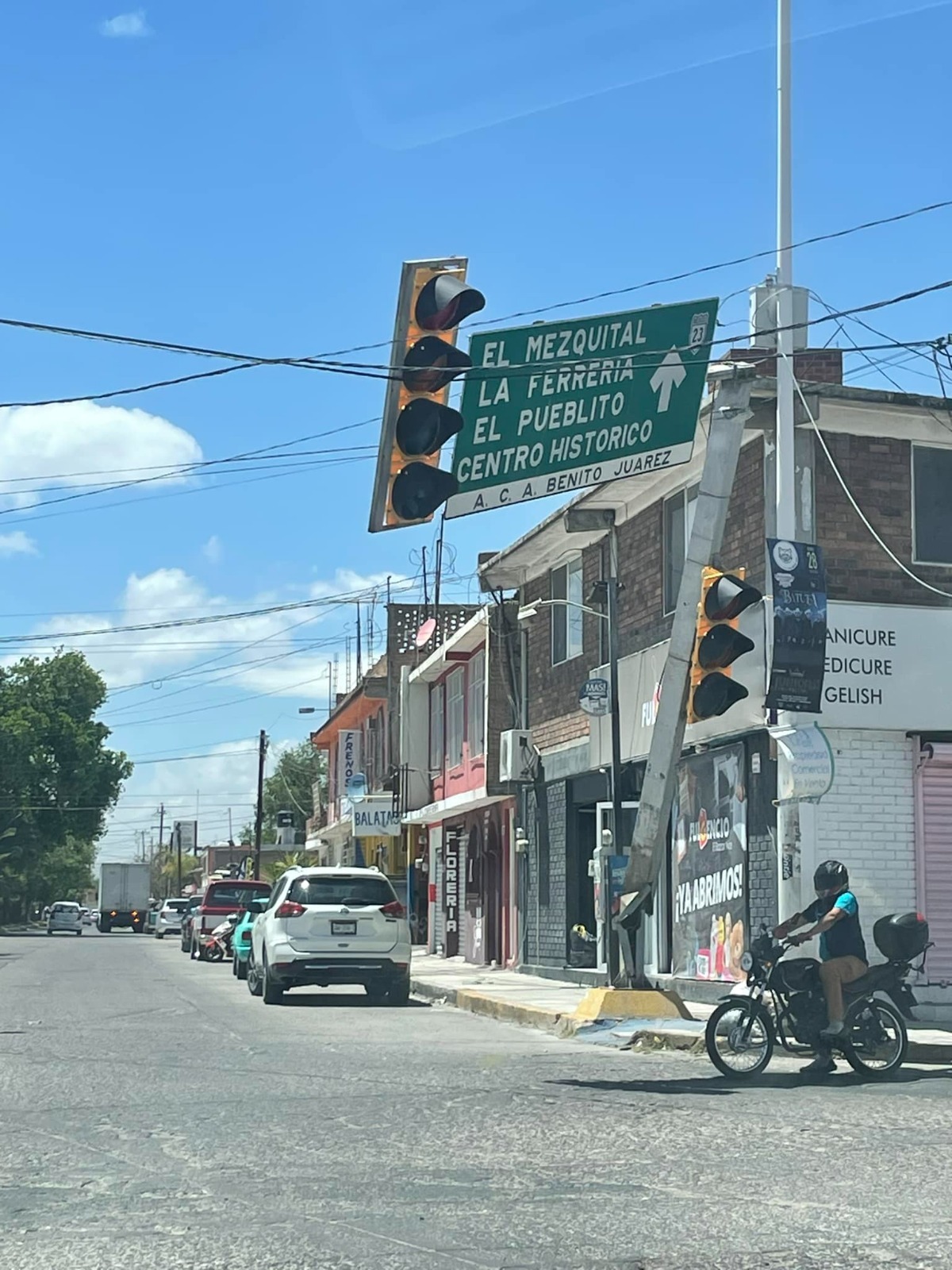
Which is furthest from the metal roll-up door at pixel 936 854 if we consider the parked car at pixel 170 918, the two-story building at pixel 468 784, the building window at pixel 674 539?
the parked car at pixel 170 918

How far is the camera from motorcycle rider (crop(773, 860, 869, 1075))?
12.9 m

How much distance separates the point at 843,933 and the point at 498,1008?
24.5ft

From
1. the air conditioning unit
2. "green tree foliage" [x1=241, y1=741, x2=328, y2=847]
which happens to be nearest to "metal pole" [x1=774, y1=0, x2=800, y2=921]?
the air conditioning unit

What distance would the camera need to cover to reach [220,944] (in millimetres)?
36344

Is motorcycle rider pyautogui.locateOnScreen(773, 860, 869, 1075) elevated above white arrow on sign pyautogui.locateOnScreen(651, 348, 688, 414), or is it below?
below

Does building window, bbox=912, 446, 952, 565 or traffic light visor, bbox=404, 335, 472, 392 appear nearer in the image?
traffic light visor, bbox=404, 335, 472, 392

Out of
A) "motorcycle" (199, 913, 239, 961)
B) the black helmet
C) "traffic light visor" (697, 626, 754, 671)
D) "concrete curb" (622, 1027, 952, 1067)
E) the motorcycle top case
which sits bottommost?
"motorcycle" (199, 913, 239, 961)

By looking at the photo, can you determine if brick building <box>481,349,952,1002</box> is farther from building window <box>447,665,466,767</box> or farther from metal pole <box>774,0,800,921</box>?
building window <box>447,665,466,767</box>

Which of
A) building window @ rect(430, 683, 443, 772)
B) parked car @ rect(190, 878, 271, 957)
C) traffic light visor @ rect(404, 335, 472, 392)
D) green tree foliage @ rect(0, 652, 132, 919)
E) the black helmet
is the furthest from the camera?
green tree foliage @ rect(0, 652, 132, 919)

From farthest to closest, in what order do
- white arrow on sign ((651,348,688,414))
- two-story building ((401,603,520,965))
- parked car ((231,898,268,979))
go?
two-story building ((401,603,520,965)), parked car ((231,898,268,979)), white arrow on sign ((651,348,688,414))

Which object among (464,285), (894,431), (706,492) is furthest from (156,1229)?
(894,431)

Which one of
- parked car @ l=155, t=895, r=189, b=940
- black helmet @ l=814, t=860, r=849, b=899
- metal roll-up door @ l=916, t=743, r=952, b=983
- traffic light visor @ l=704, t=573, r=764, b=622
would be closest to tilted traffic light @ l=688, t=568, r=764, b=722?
traffic light visor @ l=704, t=573, r=764, b=622

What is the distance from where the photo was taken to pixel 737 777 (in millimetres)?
18922

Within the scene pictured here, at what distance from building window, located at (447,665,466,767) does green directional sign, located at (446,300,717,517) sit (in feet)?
68.1
